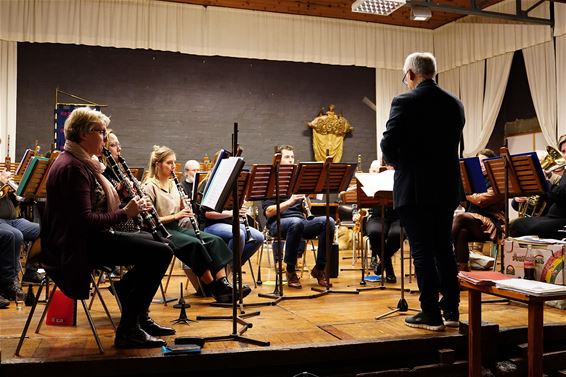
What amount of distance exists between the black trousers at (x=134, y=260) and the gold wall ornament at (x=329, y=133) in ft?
26.8

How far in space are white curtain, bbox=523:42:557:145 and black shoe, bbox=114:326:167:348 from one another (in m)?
7.62

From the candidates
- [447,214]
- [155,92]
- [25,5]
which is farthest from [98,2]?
[447,214]

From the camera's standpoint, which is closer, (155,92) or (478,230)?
(478,230)

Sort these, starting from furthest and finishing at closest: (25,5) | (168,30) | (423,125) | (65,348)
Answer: (168,30)
(25,5)
(423,125)
(65,348)

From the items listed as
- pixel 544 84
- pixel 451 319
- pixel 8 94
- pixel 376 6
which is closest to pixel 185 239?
pixel 451 319

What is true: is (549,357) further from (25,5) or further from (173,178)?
(25,5)

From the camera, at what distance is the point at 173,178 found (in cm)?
480

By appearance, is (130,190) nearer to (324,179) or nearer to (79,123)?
(79,123)

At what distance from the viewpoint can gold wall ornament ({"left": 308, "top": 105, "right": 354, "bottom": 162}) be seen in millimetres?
11258

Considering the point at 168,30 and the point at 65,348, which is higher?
the point at 168,30

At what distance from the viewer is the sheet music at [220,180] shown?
128 inches

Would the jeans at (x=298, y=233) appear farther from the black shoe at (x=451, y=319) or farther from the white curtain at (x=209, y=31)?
the white curtain at (x=209, y=31)

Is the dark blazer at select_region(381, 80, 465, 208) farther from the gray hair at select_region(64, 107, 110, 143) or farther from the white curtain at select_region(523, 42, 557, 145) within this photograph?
the white curtain at select_region(523, 42, 557, 145)

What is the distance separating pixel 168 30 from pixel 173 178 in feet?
19.4
